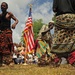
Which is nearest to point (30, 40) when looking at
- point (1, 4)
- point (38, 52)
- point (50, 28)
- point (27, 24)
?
point (27, 24)

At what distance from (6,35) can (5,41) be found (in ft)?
0.58

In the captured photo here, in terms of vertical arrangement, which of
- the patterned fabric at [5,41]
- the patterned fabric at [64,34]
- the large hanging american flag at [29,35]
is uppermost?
the patterned fabric at [64,34]

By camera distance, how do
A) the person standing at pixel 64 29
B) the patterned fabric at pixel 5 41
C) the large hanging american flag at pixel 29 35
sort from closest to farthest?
the person standing at pixel 64 29 → the patterned fabric at pixel 5 41 → the large hanging american flag at pixel 29 35

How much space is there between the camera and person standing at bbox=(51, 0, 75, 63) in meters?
7.77

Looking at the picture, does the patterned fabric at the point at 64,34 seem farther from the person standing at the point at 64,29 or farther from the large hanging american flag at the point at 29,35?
the large hanging american flag at the point at 29,35

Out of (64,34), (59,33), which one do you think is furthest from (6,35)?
(64,34)

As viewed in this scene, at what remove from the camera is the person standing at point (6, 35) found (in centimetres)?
947

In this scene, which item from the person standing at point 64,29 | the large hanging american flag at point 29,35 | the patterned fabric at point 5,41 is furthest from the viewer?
the large hanging american flag at point 29,35

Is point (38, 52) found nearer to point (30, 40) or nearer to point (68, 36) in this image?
point (68, 36)

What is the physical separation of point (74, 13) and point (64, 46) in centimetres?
81

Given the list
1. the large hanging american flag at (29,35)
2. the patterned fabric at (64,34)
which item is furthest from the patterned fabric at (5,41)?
the large hanging american flag at (29,35)

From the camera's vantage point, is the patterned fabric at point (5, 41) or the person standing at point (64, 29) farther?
the patterned fabric at point (5, 41)

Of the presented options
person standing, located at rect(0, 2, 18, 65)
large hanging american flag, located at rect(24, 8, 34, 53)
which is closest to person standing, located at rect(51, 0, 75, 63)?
person standing, located at rect(0, 2, 18, 65)

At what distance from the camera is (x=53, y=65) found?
9.41m
